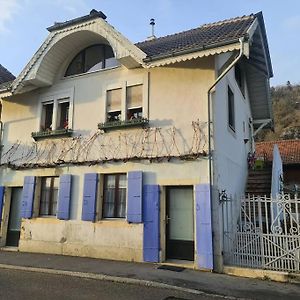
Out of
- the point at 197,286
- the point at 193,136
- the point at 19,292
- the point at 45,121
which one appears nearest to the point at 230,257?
the point at 197,286

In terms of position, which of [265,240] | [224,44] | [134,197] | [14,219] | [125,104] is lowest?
[265,240]

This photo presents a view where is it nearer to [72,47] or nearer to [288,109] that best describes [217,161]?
[72,47]

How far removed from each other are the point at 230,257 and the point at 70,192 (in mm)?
5485

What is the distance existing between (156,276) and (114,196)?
340 cm

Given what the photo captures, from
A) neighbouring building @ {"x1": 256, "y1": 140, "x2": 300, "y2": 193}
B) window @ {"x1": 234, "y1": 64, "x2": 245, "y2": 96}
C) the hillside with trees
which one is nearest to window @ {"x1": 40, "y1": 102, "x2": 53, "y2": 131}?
window @ {"x1": 234, "y1": 64, "x2": 245, "y2": 96}

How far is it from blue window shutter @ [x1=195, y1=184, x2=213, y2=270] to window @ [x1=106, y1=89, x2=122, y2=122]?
151 inches

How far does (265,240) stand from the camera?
8.38m

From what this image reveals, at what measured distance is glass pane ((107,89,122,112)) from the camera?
36.1ft

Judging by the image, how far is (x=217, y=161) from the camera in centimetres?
929

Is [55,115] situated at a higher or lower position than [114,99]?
lower

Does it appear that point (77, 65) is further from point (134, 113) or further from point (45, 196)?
point (45, 196)

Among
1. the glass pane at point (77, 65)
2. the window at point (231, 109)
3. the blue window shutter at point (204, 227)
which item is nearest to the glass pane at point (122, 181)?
the blue window shutter at point (204, 227)

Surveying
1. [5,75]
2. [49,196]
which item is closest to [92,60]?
[49,196]

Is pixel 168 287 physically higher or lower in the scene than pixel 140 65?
lower
